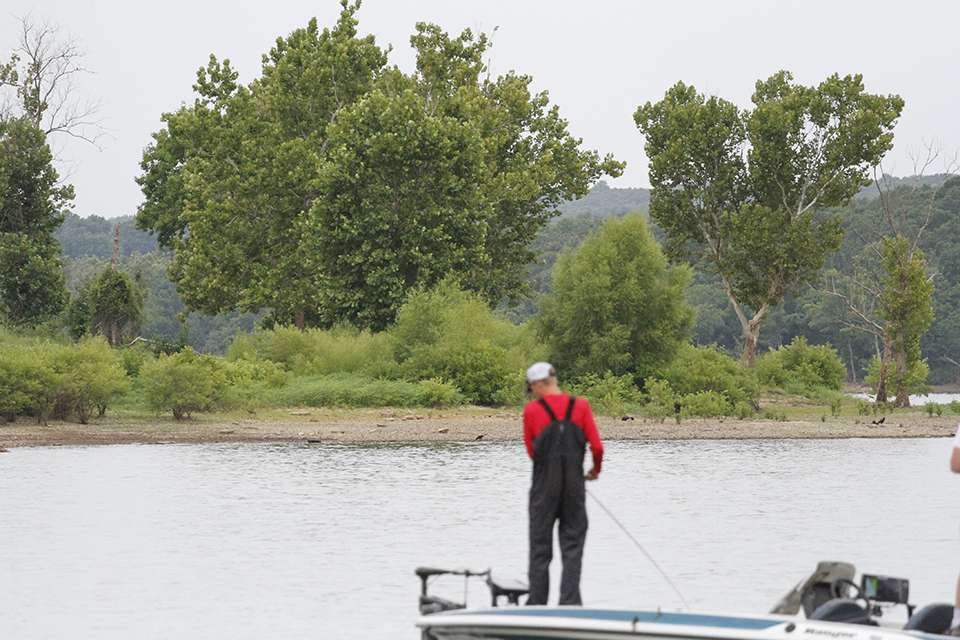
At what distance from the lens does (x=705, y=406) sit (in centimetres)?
5534

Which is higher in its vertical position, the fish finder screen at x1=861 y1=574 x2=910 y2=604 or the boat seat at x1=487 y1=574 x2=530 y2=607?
the fish finder screen at x1=861 y1=574 x2=910 y2=604

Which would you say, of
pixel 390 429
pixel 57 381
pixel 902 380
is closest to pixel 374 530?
pixel 57 381

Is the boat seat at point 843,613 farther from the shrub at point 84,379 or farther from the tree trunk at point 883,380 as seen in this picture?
the tree trunk at point 883,380

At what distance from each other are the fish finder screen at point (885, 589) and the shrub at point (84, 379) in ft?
113

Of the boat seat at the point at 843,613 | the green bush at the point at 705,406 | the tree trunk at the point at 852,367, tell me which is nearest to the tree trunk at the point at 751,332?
the green bush at the point at 705,406

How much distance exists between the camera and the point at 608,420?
174ft

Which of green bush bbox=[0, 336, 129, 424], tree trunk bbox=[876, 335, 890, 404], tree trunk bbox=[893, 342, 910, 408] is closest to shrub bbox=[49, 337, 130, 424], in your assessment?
green bush bbox=[0, 336, 129, 424]

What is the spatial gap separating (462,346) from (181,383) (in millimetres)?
10503

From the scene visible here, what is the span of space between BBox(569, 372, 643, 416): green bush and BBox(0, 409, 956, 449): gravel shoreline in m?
0.94

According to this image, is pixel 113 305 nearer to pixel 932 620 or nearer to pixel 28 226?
pixel 28 226

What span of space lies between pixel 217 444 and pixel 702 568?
79.4 feet

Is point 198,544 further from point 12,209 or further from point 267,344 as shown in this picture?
point 12,209

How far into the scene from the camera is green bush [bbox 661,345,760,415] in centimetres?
5716

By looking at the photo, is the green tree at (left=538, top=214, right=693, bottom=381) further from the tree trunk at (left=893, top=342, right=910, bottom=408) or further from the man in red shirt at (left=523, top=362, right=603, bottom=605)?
the man in red shirt at (left=523, top=362, right=603, bottom=605)
